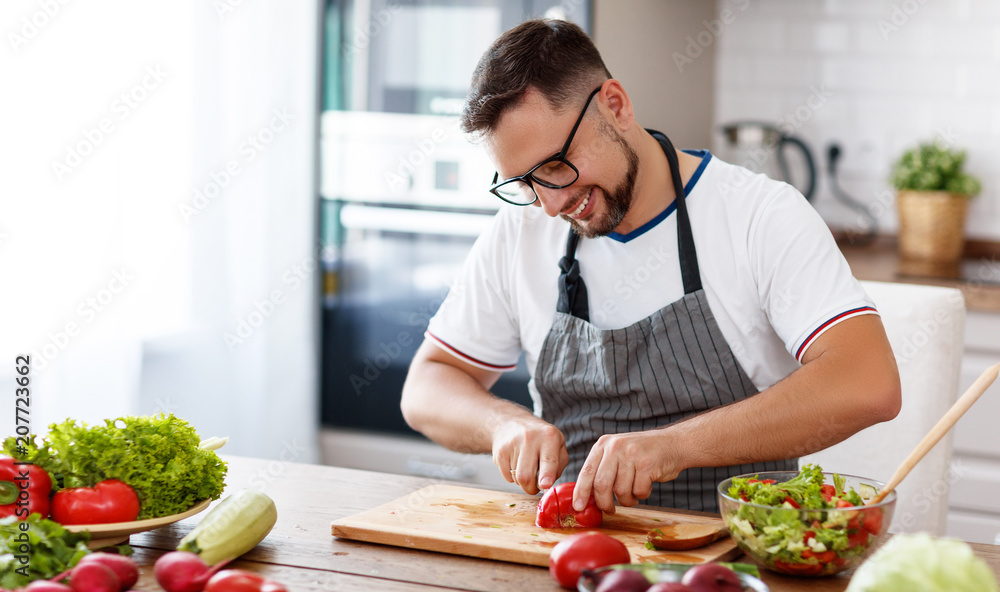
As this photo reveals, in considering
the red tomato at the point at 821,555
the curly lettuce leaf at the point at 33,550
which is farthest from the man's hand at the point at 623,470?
the curly lettuce leaf at the point at 33,550

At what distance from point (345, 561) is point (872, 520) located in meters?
0.61

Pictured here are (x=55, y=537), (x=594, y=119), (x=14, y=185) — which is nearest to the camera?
(x=55, y=537)

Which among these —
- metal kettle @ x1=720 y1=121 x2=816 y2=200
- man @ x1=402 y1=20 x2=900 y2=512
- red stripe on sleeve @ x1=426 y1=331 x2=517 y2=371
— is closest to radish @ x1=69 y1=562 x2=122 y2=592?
man @ x1=402 y1=20 x2=900 y2=512

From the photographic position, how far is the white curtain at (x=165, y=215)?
2.14 metres

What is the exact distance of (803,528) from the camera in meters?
1.02

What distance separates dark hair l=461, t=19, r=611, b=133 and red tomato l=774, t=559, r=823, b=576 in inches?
30.3

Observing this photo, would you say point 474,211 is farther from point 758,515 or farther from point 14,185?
point 758,515

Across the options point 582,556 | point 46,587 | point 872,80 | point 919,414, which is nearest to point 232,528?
point 46,587

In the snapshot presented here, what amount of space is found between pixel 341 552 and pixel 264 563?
10cm

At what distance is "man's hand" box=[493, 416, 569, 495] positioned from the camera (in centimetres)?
133

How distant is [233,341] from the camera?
291 centimetres

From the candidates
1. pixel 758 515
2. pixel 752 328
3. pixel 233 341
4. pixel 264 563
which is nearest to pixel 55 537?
pixel 264 563

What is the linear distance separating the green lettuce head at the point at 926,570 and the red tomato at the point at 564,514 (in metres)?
0.45

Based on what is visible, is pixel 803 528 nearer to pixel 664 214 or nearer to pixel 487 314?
pixel 664 214
